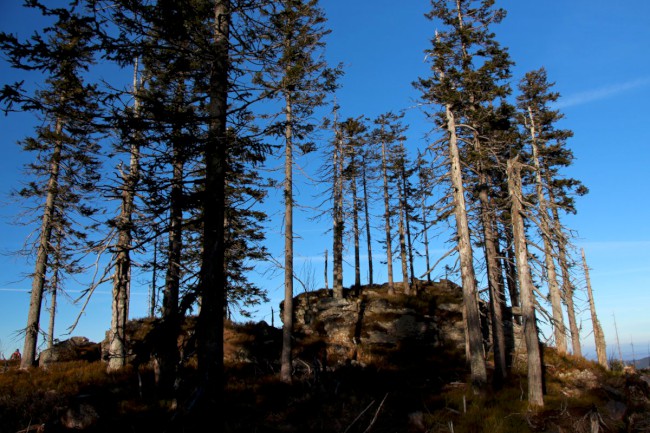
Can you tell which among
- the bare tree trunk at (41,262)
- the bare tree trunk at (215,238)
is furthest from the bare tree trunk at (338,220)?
the bare tree trunk at (215,238)

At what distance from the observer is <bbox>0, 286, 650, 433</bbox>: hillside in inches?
380

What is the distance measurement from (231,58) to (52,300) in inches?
906

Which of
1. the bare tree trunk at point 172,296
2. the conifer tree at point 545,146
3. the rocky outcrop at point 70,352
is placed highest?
the conifer tree at point 545,146

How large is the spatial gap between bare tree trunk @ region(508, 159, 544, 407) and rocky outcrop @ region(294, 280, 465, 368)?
291 inches

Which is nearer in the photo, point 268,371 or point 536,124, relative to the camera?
point 268,371

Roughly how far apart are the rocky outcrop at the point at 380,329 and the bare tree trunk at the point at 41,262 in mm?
Answer: 12845

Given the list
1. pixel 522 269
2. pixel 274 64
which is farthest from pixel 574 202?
pixel 274 64

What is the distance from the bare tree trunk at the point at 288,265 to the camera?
15.9 metres

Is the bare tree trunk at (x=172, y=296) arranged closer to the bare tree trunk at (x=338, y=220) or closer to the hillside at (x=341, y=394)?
the hillside at (x=341, y=394)

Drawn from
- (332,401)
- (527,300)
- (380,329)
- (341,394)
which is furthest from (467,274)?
(380,329)

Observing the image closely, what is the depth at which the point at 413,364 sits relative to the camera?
65.9 ft

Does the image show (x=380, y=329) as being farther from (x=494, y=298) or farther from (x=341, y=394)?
(x=341, y=394)

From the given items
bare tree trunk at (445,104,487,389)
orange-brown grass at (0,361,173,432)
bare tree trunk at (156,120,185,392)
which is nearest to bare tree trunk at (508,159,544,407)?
bare tree trunk at (445,104,487,389)

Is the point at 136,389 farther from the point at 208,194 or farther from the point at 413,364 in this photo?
the point at 413,364
